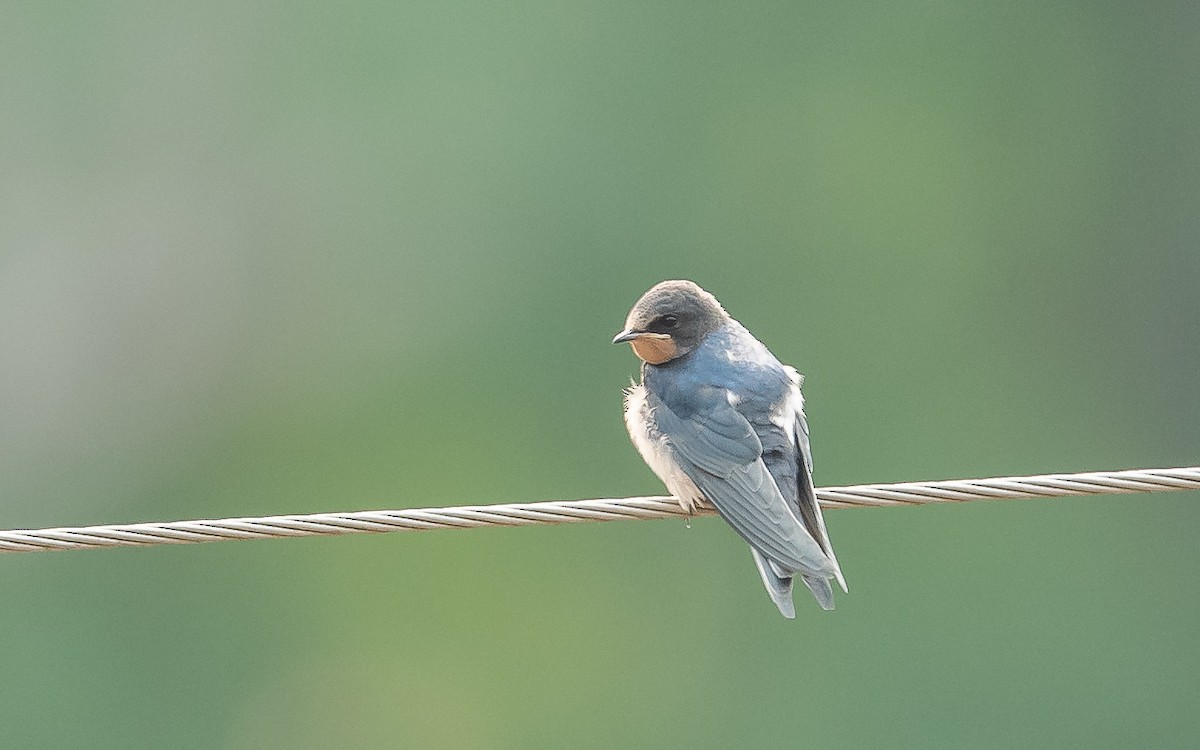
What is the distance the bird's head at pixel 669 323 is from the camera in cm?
405

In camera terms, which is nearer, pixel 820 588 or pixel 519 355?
pixel 820 588

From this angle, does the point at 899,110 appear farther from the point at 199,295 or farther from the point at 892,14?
the point at 199,295

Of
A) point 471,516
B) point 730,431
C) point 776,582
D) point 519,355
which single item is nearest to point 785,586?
point 776,582

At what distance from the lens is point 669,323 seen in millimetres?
4098

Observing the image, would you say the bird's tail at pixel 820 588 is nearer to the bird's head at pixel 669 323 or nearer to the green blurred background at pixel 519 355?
the bird's head at pixel 669 323

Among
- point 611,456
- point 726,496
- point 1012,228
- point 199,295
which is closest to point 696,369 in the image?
point 726,496

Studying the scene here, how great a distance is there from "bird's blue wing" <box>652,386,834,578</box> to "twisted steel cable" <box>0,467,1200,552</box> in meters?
0.46

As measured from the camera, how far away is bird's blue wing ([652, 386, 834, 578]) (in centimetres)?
339

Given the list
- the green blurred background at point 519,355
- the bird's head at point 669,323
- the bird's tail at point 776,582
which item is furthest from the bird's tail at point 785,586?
the green blurred background at point 519,355

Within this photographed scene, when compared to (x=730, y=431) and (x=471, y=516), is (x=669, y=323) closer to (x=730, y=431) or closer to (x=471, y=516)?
(x=730, y=431)

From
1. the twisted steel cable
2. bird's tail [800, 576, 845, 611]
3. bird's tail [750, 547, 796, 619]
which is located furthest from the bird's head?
the twisted steel cable

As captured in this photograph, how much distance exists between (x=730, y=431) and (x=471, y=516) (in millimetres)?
950

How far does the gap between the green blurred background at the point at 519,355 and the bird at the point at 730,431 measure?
19.1ft

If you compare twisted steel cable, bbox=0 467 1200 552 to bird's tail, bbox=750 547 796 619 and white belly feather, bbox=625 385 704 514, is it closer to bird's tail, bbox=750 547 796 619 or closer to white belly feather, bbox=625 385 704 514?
bird's tail, bbox=750 547 796 619
